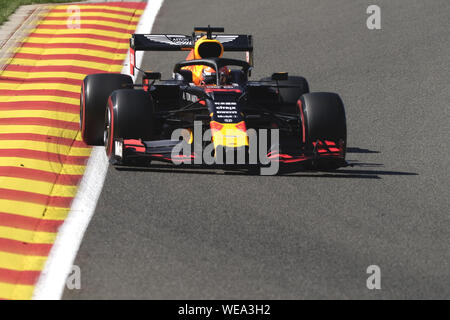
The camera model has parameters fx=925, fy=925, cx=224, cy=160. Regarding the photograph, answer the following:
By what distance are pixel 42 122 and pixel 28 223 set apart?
3.49m

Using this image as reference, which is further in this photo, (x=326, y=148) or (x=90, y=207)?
(x=326, y=148)

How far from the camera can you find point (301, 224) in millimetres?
7648

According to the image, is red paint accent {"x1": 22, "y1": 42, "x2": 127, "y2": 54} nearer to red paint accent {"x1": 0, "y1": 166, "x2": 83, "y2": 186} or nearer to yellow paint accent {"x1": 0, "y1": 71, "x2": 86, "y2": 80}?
yellow paint accent {"x1": 0, "y1": 71, "x2": 86, "y2": 80}

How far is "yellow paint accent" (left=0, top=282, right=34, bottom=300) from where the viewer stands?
20.0ft

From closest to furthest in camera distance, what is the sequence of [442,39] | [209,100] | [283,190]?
[283,190] → [209,100] → [442,39]

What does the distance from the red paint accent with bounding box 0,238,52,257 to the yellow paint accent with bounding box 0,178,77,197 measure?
1.35 m

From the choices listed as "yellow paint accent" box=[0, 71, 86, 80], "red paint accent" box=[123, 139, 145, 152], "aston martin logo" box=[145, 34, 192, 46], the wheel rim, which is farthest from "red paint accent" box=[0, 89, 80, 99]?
"red paint accent" box=[123, 139, 145, 152]

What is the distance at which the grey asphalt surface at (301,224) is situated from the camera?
20.8 ft

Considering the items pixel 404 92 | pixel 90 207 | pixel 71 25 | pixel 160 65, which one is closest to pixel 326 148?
pixel 90 207

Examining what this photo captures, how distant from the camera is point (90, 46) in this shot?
15562mm
